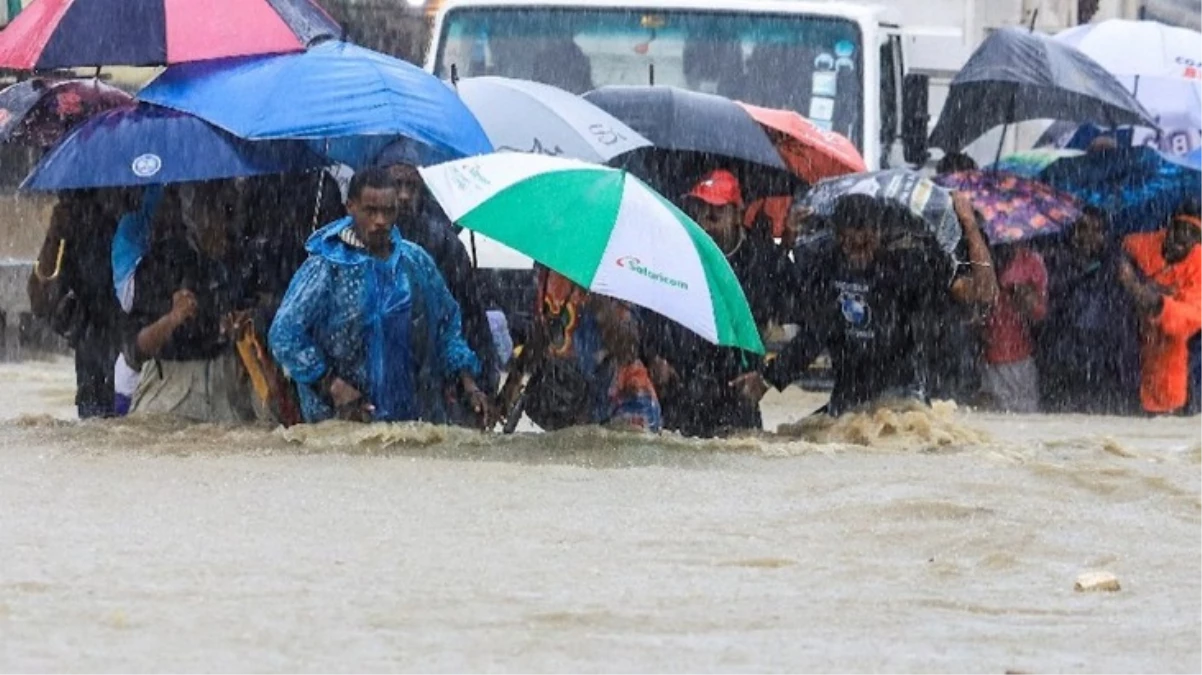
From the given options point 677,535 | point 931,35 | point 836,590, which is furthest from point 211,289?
point 931,35

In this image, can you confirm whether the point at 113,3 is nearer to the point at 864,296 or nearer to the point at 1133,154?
the point at 864,296

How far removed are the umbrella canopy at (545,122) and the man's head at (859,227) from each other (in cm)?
85

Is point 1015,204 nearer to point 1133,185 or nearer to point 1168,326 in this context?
point 1133,185

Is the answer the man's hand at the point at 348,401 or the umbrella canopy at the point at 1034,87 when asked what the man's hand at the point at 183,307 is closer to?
the man's hand at the point at 348,401

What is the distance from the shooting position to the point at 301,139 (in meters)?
9.91

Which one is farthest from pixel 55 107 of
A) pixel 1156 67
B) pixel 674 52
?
pixel 1156 67

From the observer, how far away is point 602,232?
9.18 m

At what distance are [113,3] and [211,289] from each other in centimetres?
106

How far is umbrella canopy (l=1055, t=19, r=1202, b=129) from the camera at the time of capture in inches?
666

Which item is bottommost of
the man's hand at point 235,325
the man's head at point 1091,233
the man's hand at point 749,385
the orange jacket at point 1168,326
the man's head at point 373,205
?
the orange jacket at point 1168,326

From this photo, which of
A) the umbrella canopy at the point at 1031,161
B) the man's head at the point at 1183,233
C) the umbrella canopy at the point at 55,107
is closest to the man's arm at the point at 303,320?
the umbrella canopy at the point at 55,107

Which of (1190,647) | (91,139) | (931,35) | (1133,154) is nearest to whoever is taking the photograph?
(1190,647)

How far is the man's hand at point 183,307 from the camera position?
31.8 feet

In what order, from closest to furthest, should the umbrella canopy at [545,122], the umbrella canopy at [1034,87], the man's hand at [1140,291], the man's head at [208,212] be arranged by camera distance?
the man's head at [208,212] < the umbrella canopy at [545,122] < the umbrella canopy at [1034,87] < the man's hand at [1140,291]
